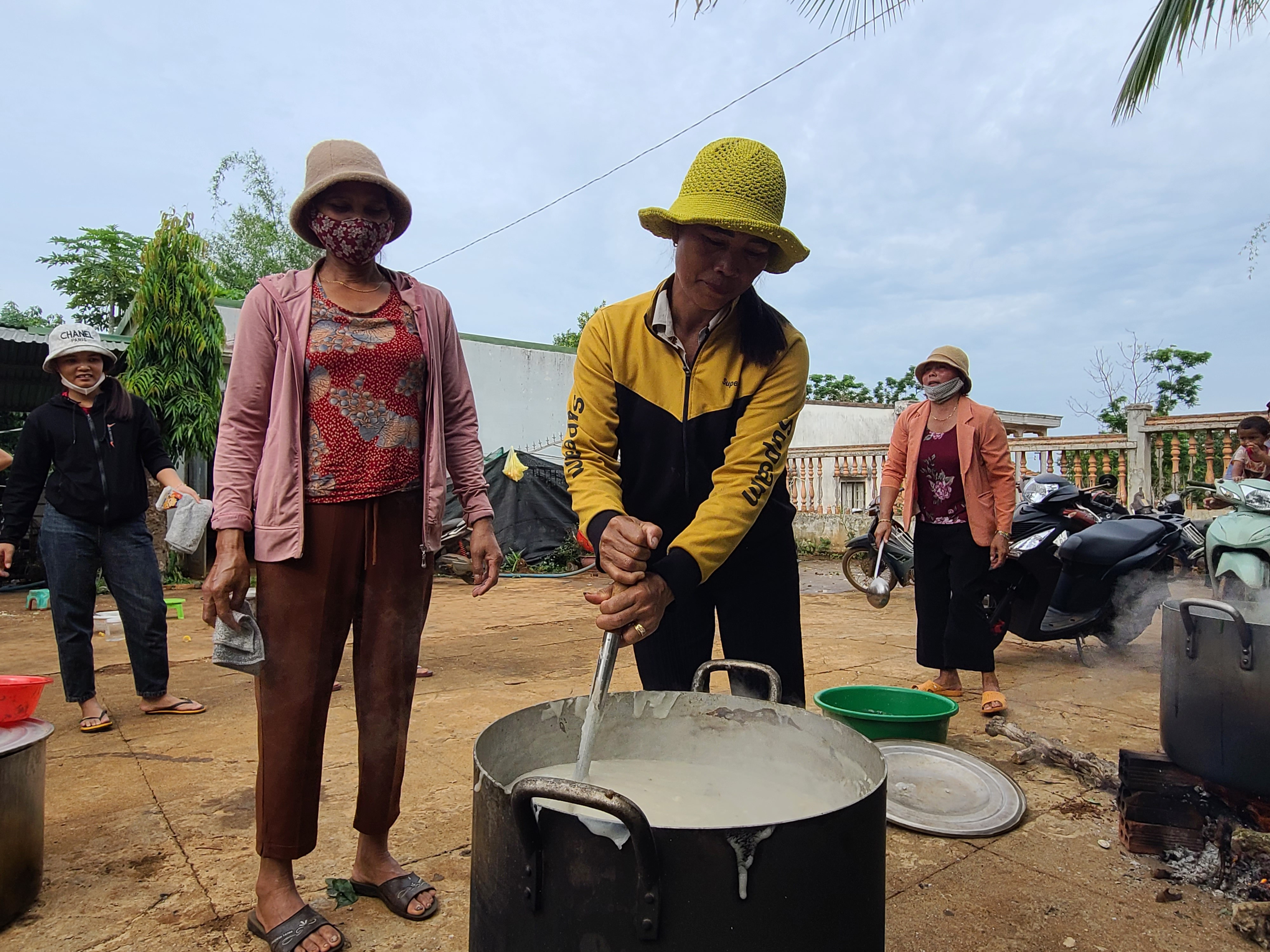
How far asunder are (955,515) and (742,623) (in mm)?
2491

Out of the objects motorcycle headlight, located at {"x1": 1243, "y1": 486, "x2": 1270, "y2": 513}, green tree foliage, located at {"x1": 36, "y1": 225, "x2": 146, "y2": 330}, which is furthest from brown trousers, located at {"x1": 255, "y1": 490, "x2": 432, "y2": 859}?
green tree foliage, located at {"x1": 36, "y1": 225, "x2": 146, "y2": 330}

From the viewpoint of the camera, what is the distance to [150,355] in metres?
9.30

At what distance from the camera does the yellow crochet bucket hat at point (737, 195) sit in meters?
1.74

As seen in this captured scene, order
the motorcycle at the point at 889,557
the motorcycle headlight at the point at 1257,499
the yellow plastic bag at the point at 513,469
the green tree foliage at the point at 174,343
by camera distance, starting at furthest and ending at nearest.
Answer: the yellow plastic bag at the point at 513,469, the green tree foliage at the point at 174,343, the motorcycle at the point at 889,557, the motorcycle headlight at the point at 1257,499

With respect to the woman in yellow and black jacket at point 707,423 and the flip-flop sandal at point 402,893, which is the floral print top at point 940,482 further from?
the flip-flop sandal at point 402,893

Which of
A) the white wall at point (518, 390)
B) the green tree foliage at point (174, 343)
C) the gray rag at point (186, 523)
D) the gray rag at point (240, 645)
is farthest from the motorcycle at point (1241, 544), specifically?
the white wall at point (518, 390)

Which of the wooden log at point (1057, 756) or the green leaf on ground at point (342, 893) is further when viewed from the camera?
the wooden log at point (1057, 756)

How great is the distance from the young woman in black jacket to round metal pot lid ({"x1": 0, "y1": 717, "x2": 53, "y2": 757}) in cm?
153

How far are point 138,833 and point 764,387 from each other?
7.73 feet

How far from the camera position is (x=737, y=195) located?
1746 millimetres

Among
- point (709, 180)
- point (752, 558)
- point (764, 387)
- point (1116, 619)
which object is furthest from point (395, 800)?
point (1116, 619)

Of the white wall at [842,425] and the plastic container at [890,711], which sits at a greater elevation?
the white wall at [842,425]

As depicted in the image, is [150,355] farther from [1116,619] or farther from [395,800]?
[1116,619]

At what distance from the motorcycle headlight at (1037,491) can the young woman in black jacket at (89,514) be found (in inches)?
198
